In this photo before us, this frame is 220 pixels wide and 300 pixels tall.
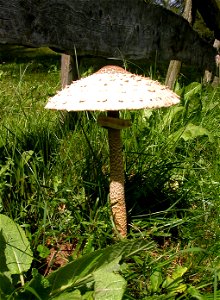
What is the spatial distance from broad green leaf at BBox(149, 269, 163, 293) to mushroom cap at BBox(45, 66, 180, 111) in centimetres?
70

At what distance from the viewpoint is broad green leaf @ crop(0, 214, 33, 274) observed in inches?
68.4

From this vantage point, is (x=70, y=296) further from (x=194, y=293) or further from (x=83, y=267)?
(x=194, y=293)

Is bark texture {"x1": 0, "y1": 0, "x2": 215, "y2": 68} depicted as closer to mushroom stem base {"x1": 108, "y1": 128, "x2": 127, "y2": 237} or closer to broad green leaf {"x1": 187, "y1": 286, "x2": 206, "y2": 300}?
mushroom stem base {"x1": 108, "y1": 128, "x2": 127, "y2": 237}

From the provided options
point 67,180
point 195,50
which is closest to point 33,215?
point 67,180

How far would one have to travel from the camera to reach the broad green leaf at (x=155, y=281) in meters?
1.78

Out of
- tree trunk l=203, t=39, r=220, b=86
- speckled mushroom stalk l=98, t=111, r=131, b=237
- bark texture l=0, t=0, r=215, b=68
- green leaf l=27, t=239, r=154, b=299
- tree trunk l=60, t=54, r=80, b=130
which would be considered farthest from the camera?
tree trunk l=203, t=39, r=220, b=86

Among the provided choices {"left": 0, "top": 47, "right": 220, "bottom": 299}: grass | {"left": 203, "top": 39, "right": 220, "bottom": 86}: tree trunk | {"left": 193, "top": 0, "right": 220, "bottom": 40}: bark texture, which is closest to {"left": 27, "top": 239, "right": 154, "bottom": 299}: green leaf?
{"left": 0, "top": 47, "right": 220, "bottom": 299}: grass

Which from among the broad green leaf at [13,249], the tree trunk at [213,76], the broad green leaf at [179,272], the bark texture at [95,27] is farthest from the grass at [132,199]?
the tree trunk at [213,76]

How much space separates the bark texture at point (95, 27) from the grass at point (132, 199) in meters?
0.43

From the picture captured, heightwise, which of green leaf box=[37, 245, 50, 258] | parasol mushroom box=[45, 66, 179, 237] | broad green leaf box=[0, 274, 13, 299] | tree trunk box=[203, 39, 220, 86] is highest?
parasol mushroom box=[45, 66, 179, 237]

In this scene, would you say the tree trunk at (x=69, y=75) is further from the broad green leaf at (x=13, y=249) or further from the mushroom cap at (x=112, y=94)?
the broad green leaf at (x=13, y=249)

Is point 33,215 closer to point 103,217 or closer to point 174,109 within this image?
point 103,217

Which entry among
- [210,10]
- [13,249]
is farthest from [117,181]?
[210,10]

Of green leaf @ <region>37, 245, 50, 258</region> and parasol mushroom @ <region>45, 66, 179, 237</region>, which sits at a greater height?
parasol mushroom @ <region>45, 66, 179, 237</region>
